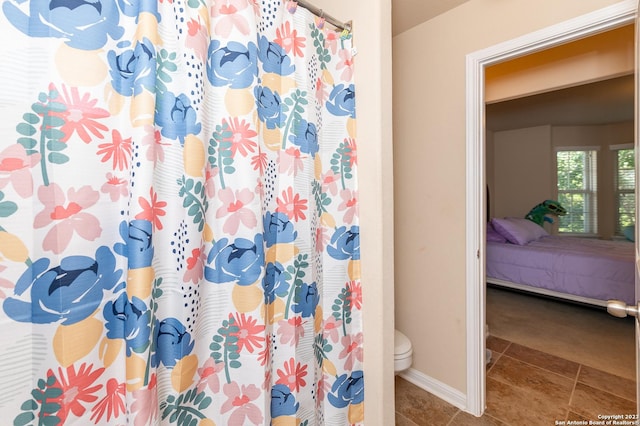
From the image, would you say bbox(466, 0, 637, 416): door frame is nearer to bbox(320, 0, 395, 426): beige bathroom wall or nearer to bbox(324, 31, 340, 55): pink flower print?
bbox(320, 0, 395, 426): beige bathroom wall

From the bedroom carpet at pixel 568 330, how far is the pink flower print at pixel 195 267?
287cm

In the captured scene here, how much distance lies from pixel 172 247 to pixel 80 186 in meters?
0.25

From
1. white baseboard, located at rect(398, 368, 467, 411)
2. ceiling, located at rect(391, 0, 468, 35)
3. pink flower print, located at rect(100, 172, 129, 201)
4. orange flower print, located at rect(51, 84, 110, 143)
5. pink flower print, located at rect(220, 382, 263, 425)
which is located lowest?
white baseboard, located at rect(398, 368, 467, 411)

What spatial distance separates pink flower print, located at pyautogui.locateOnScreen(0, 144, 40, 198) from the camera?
1.97 feet

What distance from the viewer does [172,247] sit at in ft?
2.70

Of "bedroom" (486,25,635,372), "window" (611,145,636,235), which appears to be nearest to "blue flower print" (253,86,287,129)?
"bedroom" (486,25,635,372)

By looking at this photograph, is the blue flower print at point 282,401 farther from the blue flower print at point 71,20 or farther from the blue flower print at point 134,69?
the blue flower print at point 71,20

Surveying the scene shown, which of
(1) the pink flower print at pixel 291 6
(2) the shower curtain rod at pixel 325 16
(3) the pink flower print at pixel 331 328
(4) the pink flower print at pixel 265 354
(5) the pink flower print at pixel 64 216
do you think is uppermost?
(2) the shower curtain rod at pixel 325 16

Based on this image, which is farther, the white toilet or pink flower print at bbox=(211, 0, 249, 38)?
the white toilet

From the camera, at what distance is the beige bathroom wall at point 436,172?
5.83ft

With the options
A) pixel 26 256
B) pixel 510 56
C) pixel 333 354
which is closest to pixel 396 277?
pixel 333 354

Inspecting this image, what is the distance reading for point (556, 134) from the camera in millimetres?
5445

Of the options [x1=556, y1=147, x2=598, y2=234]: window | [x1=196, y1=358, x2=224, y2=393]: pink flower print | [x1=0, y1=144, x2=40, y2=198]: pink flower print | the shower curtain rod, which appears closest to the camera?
[x1=0, y1=144, x2=40, y2=198]: pink flower print

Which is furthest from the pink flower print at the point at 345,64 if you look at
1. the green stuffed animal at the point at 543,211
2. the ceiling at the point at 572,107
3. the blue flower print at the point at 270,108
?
the green stuffed animal at the point at 543,211
